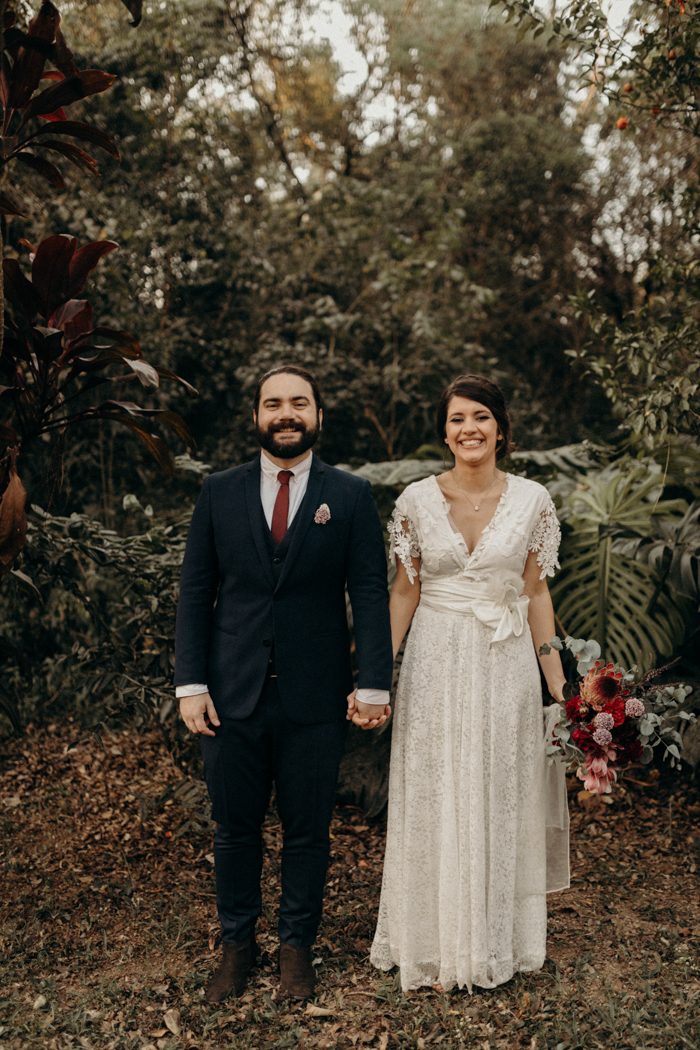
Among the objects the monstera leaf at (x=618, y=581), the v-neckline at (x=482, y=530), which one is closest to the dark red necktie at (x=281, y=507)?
the v-neckline at (x=482, y=530)

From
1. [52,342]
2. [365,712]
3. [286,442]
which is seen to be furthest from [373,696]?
[52,342]

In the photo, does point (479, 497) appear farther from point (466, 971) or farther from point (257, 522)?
point (466, 971)

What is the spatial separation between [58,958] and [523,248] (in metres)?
8.13

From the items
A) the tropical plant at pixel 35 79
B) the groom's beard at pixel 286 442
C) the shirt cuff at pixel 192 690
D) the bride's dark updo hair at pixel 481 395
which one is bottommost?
the shirt cuff at pixel 192 690

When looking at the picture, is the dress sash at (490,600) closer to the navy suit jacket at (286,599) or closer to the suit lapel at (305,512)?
the navy suit jacket at (286,599)

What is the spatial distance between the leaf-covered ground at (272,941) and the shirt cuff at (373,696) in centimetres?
91

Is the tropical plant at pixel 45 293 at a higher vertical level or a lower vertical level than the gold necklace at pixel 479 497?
higher

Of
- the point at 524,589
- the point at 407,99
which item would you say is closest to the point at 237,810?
the point at 524,589

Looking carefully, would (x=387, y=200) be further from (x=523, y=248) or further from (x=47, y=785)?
(x=47, y=785)

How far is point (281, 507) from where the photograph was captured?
273 centimetres

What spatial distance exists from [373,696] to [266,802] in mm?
515

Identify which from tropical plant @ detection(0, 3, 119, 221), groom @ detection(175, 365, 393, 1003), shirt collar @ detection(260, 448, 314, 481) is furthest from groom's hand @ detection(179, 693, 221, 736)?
tropical plant @ detection(0, 3, 119, 221)

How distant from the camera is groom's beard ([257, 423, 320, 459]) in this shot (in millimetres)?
2664

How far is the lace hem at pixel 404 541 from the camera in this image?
2.84 meters
